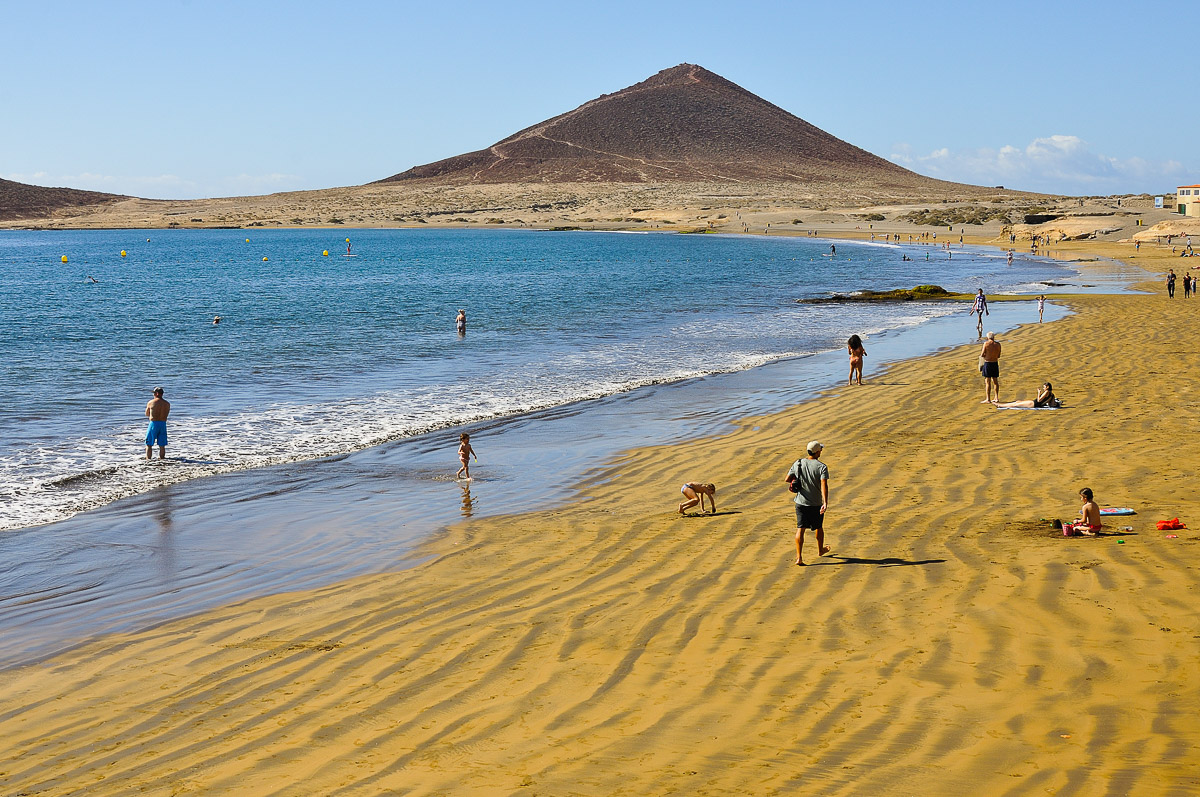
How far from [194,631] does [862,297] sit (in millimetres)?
40569

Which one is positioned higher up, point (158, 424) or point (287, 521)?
point (158, 424)

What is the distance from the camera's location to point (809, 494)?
1023 centimetres

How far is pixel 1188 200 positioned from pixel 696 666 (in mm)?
96962

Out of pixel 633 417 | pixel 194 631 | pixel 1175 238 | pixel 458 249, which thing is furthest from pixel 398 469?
pixel 458 249

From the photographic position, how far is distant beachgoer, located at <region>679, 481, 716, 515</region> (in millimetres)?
12406

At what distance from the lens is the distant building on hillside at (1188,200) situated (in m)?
82.9

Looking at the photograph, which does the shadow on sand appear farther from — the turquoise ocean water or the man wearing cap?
the turquoise ocean water

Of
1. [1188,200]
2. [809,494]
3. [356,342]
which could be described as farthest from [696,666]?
[1188,200]

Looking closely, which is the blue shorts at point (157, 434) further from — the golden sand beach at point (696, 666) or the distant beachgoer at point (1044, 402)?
the distant beachgoer at point (1044, 402)

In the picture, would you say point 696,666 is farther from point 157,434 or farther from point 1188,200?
point 1188,200

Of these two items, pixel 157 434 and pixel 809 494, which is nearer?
pixel 809 494

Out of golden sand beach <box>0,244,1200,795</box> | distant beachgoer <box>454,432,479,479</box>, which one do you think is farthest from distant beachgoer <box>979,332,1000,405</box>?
distant beachgoer <box>454,432,479,479</box>

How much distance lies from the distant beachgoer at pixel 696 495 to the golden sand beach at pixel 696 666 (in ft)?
0.87

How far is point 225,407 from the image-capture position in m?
23.0
